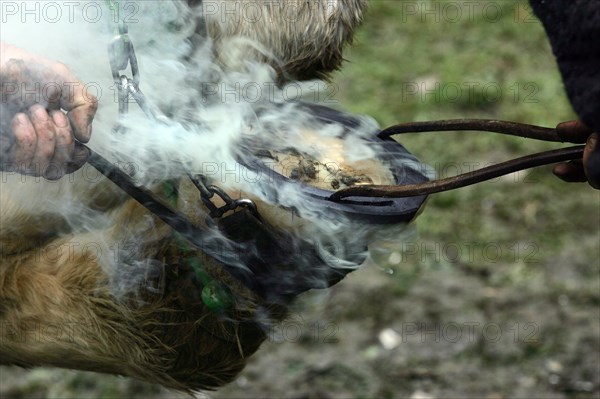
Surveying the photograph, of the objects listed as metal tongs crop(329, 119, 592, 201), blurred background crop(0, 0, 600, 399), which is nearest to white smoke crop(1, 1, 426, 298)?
metal tongs crop(329, 119, 592, 201)

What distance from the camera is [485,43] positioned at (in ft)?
17.6

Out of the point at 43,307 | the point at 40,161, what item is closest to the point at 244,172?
the point at 40,161

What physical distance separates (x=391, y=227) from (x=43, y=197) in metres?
0.70

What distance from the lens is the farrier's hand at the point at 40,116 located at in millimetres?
1568

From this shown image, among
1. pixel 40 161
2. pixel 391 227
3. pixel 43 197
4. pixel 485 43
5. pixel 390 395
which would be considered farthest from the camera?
pixel 485 43

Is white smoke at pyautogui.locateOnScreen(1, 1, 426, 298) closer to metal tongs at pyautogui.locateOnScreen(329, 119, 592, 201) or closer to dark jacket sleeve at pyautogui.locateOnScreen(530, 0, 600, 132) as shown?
metal tongs at pyautogui.locateOnScreen(329, 119, 592, 201)

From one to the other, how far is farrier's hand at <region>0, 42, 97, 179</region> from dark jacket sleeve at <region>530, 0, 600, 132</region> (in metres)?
0.77

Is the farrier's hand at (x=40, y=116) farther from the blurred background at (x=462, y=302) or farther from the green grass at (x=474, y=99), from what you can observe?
the green grass at (x=474, y=99)

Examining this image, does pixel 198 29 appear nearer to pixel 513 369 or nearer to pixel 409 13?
pixel 513 369

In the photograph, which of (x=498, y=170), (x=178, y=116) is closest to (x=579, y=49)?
(x=498, y=170)

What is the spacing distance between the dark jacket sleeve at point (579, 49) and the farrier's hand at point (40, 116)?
0.77 m

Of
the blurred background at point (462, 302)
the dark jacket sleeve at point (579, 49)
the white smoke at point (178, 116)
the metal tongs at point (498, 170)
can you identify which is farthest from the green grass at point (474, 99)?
the dark jacket sleeve at point (579, 49)

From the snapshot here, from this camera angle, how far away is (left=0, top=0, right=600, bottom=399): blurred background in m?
3.41

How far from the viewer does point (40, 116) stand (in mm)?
1575
